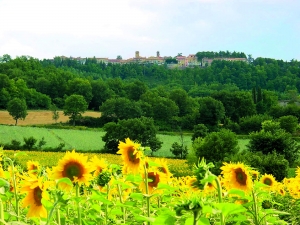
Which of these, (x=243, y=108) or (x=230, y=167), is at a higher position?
(x=230, y=167)

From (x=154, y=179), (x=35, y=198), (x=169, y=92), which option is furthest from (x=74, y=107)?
(x=35, y=198)

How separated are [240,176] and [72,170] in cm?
103

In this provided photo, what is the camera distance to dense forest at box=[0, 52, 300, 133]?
68.5 m

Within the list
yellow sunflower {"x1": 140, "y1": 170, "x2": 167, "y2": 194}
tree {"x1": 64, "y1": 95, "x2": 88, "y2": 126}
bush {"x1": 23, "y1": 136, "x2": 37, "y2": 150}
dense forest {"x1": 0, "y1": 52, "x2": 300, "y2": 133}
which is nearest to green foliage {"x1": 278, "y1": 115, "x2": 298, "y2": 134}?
dense forest {"x1": 0, "y1": 52, "x2": 300, "y2": 133}

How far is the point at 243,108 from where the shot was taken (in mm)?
73875

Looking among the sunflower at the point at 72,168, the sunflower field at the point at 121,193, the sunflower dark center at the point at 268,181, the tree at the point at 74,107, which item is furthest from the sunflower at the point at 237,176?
the tree at the point at 74,107

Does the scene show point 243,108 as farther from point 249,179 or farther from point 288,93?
point 249,179

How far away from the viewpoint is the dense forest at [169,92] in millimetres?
68500

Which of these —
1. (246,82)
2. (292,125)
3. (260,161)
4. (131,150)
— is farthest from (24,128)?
(246,82)

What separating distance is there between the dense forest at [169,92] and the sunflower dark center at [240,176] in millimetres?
60755

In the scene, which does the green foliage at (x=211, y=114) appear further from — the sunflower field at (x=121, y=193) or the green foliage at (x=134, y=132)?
the sunflower field at (x=121, y=193)

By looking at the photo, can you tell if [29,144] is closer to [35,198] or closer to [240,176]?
[240,176]

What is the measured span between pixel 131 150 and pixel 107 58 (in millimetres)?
180298

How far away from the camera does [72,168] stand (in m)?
2.89
